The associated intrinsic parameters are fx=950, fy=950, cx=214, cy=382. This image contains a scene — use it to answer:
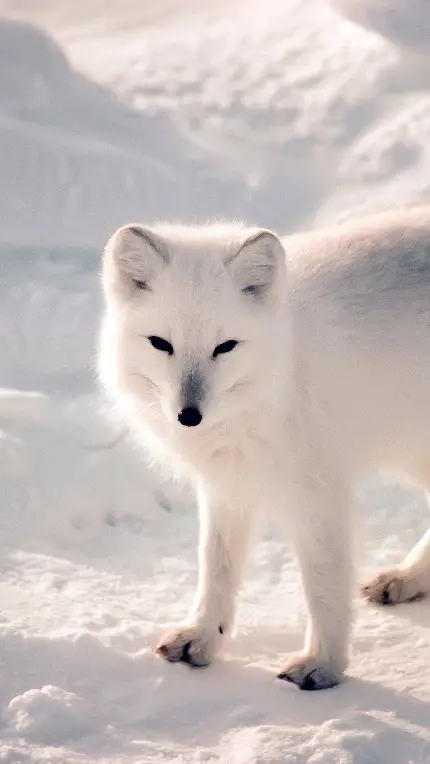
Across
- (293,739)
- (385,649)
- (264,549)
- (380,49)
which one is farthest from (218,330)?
(380,49)

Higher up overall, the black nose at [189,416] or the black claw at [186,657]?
the black nose at [189,416]

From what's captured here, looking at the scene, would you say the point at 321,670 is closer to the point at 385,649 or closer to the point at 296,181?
the point at 385,649

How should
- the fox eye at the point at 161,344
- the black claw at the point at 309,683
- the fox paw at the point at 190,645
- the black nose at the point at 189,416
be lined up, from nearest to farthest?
the black nose at the point at 189,416 → the fox eye at the point at 161,344 → the black claw at the point at 309,683 → the fox paw at the point at 190,645

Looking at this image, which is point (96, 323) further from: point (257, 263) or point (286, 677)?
point (286, 677)

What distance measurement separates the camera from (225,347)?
89.5 inches

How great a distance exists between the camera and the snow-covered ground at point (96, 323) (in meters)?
2.31

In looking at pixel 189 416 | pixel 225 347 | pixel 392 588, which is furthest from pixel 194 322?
pixel 392 588

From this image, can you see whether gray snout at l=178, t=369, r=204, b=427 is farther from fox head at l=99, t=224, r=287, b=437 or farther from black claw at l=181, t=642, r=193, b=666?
black claw at l=181, t=642, r=193, b=666

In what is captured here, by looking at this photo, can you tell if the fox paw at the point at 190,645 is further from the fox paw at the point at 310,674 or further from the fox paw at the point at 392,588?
the fox paw at the point at 392,588

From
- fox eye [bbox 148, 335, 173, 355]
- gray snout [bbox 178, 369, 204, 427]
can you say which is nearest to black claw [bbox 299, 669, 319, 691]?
gray snout [bbox 178, 369, 204, 427]

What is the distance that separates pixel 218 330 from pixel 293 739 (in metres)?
0.96

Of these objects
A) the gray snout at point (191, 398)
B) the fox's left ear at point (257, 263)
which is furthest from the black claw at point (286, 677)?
the fox's left ear at point (257, 263)

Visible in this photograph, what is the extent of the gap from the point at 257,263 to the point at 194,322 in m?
0.25

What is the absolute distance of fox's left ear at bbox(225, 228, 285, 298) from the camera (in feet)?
7.62
